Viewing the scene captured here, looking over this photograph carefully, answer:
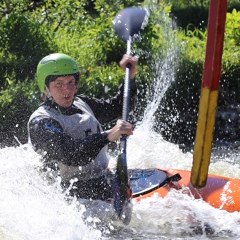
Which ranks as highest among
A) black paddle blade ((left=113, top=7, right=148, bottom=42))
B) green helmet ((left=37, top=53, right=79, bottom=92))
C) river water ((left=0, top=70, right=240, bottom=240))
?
black paddle blade ((left=113, top=7, right=148, bottom=42))

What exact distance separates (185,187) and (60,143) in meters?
0.91

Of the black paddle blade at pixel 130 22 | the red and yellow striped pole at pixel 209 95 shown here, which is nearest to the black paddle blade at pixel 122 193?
the red and yellow striped pole at pixel 209 95

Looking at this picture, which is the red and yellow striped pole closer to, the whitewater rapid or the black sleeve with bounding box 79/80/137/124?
the whitewater rapid

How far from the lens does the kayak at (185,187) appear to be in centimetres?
504

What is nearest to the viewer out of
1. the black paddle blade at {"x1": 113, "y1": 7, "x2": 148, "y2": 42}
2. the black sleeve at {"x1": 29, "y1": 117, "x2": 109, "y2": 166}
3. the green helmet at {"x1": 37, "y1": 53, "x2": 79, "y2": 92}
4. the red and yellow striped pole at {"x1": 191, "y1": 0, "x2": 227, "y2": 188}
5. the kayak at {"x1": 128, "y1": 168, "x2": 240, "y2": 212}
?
the red and yellow striped pole at {"x1": 191, "y1": 0, "x2": 227, "y2": 188}

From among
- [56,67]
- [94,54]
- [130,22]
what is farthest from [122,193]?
[94,54]

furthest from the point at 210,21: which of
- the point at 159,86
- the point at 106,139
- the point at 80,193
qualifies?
the point at 159,86

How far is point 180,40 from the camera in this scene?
9.09 m

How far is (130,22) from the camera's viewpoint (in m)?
6.06

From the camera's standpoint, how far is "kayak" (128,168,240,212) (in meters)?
5.04

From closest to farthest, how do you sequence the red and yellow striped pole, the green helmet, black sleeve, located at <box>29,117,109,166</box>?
the red and yellow striped pole
black sleeve, located at <box>29,117,109,166</box>
the green helmet

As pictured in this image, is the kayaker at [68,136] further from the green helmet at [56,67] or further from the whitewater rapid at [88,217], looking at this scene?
the whitewater rapid at [88,217]

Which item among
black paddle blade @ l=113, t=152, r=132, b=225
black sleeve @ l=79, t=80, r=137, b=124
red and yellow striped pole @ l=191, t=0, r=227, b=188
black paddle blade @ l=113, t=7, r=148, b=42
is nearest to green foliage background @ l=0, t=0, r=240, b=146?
black paddle blade @ l=113, t=7, r=148, b=42

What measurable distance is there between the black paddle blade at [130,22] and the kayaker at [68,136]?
96 cm
